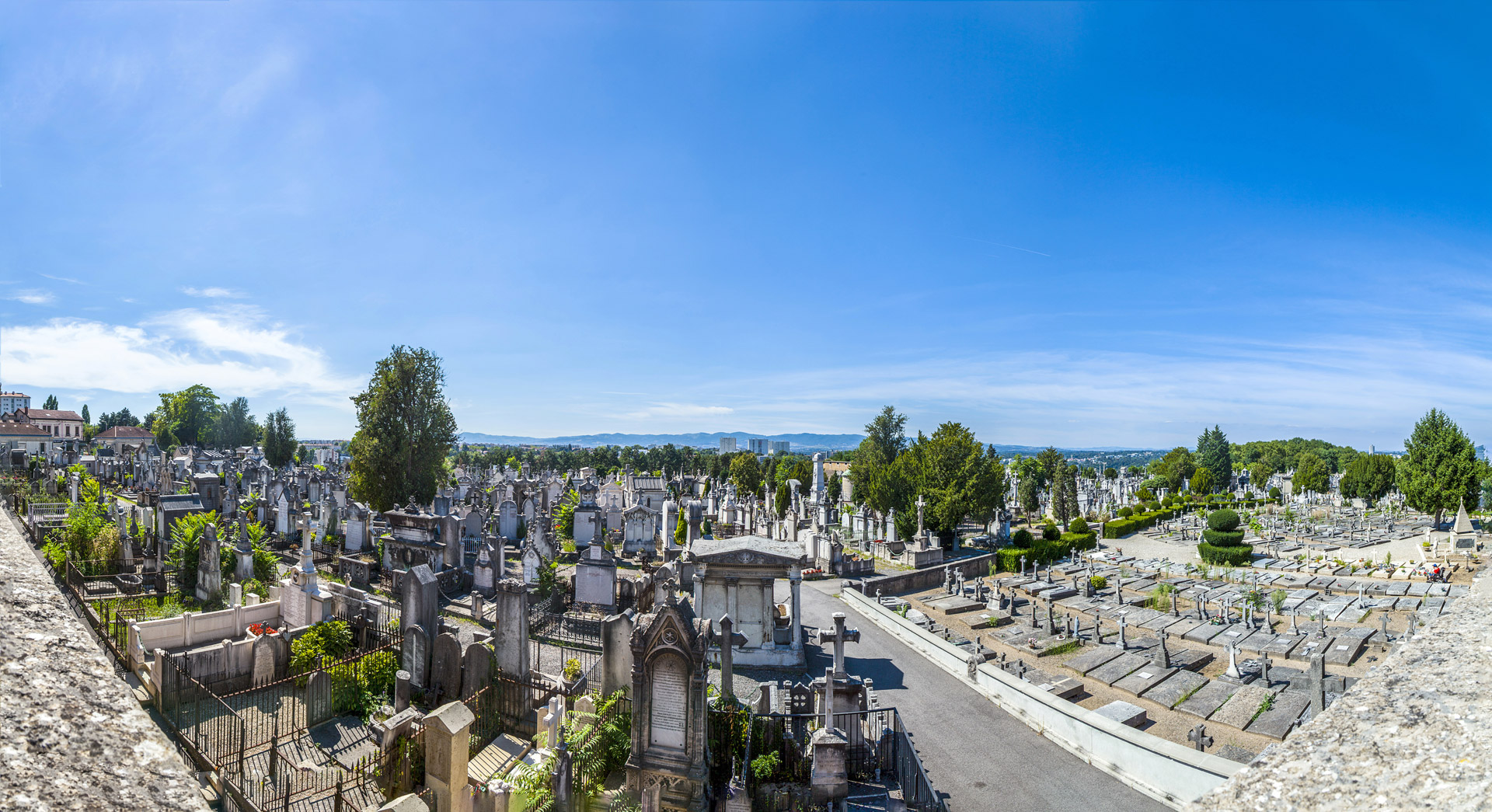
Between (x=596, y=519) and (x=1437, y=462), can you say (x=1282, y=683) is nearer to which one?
(x=596, y=519)

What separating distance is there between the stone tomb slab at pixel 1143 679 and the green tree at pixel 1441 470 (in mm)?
35900

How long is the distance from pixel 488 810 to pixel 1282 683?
15661 millimetres

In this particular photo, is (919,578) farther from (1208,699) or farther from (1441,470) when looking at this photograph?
(1441,470)

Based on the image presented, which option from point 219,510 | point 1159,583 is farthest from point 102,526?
point 1159,583

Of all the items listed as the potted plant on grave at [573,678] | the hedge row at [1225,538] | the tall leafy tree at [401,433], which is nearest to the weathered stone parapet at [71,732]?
the potted plant on grave at [573,678]

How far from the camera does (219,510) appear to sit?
88.2 ft

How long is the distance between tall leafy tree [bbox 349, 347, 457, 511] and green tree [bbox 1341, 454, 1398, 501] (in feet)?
222

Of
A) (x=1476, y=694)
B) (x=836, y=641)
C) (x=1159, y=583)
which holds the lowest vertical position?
(x=1159, y=583)

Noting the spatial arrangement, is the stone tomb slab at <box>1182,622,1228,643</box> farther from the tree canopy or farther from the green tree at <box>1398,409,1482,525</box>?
the tree canopy

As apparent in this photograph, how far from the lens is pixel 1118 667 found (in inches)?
590

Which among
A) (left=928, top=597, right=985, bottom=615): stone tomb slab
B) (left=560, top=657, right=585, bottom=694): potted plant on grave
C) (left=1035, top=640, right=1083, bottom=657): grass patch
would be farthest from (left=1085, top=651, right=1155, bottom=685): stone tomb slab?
(left=560, top=657, right=585, bottom=694): potted plant on grave

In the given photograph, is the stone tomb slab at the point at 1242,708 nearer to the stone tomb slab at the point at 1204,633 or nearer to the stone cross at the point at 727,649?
the stone tomb slab at the point at 1204,633

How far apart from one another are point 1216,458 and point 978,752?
82144 millimetres

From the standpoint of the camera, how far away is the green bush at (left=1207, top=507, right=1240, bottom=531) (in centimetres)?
3231
